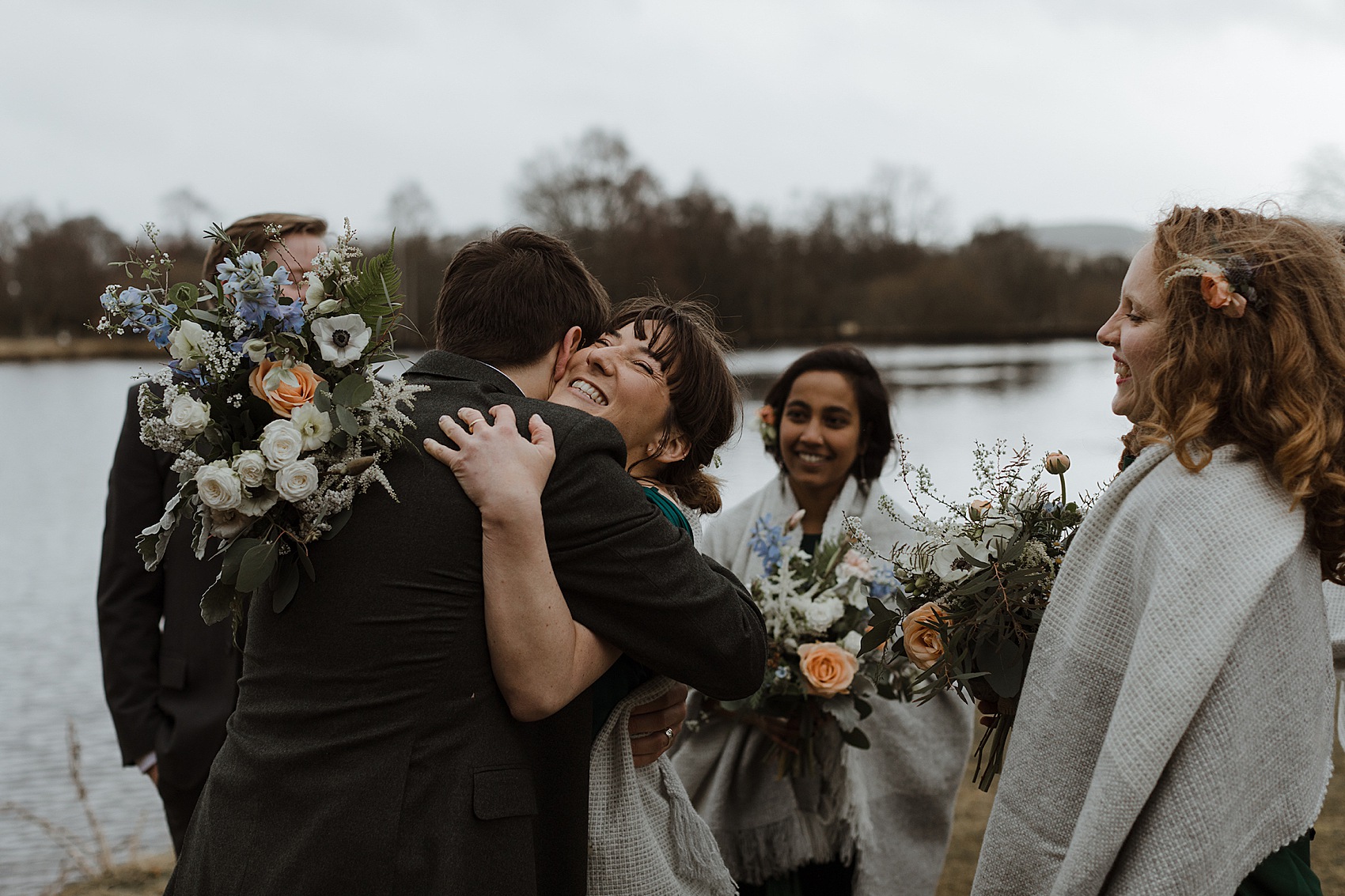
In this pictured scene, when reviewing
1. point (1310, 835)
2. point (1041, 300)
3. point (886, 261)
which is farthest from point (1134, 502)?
point (886, 261)

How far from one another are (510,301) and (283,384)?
0.51 m

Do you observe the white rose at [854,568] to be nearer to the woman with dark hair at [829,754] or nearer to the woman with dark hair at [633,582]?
the woman with dark hair at [829,754]

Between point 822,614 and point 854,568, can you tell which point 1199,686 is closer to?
point 822,614

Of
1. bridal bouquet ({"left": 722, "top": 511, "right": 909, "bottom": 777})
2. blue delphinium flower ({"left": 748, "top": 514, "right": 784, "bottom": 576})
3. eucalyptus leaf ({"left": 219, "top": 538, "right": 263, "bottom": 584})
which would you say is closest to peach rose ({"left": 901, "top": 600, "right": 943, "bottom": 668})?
bridal bouquet ({"left": 722, "top": 511, "right": 909, "bottom": 777})

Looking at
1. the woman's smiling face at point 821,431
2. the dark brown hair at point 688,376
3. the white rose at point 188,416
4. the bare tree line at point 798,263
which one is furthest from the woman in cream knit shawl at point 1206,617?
the bare tree line at point 798,263

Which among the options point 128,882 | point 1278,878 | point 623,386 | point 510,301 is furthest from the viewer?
point 128,882

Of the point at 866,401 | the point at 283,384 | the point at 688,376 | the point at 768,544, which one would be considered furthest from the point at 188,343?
the point at 866,401

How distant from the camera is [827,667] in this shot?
351 centimetres

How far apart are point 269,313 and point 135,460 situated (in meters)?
1.96

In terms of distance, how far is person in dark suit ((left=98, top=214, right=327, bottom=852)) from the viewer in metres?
3.77

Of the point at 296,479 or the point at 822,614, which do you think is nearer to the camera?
the point at 296,479

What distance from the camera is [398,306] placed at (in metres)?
2.24

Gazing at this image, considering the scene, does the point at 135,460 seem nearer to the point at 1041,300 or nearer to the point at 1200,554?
the point at 1200,554

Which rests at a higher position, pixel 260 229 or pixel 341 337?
pixel 260 229
